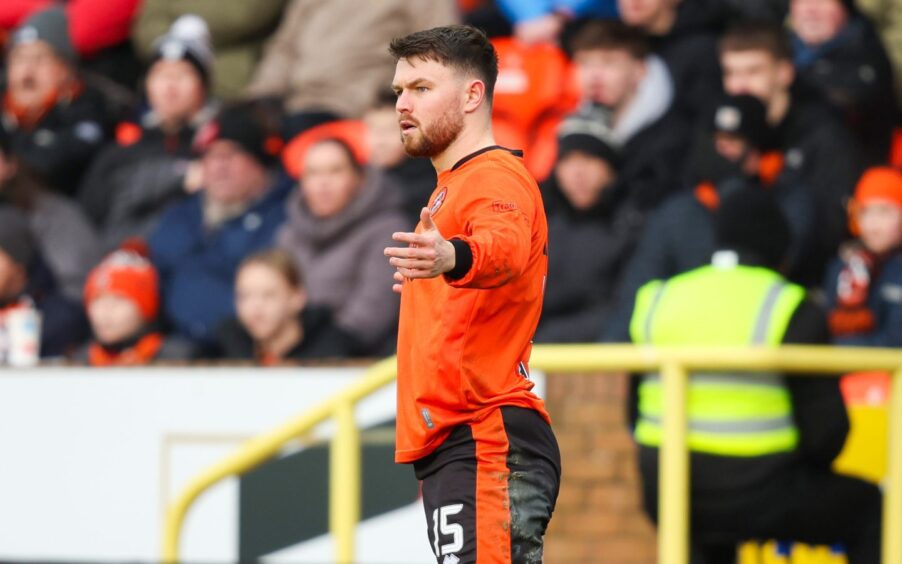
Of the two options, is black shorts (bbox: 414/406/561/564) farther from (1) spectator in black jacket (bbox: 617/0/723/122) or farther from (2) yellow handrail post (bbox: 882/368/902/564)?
(1) spectator in black jacket (bbox: 617/0/723/122)

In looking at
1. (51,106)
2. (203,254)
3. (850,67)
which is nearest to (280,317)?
(203,254)

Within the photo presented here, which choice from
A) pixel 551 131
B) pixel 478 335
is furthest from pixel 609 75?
pixel 478 335

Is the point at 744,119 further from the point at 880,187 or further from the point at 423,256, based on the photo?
the point at 423,256

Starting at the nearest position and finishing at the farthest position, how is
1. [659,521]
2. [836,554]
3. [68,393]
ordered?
[659,521] < [836,554] < [68,393]

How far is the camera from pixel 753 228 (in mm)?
6238

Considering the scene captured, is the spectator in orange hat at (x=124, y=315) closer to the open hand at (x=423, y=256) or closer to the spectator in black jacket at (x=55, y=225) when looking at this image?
the spectator in black jacket at (x=55, y=225)

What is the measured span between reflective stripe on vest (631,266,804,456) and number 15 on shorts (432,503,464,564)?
86.3 inches

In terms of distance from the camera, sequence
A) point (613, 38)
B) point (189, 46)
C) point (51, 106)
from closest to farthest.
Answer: point (613, 38), point (189, 46), point (51, 106)

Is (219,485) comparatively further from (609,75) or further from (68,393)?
(609,75)

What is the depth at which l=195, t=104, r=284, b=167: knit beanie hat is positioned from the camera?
30.0ft

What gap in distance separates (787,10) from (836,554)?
141 inches

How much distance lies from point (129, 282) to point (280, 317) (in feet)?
3.47

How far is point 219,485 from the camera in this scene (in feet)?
26.0

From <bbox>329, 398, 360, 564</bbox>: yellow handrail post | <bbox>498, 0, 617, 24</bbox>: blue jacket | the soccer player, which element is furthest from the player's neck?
<bbox>498, 0, 617, 24</bbox>: blue jacket
